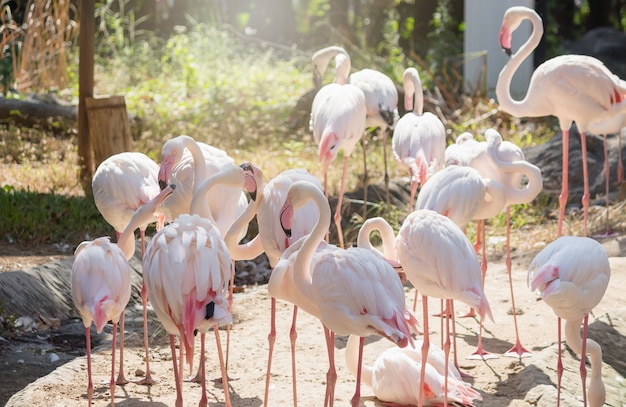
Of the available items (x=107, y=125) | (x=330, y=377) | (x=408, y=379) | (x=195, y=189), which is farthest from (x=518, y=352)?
(x=107, y=125)

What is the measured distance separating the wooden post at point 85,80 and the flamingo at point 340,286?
456 cm

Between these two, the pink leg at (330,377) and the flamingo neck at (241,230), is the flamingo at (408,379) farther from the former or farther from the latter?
the flamingo neck at (241,230)

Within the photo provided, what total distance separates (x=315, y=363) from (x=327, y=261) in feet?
4.71

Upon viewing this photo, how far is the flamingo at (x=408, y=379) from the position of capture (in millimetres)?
4105

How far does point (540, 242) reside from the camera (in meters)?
7.00

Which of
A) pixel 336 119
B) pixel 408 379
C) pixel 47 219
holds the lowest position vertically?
pixel 408 379

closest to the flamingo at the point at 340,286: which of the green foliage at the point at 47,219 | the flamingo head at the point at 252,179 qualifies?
the flamingo head at the point at 252,179

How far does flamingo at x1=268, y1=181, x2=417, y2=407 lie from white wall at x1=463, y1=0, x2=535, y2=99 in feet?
24.3

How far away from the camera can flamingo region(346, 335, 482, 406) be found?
4105 millimetres

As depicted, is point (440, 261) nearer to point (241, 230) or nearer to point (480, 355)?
point (241, 230)

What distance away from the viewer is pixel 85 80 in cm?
793

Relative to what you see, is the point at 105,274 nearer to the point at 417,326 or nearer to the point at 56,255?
the point at 417,326

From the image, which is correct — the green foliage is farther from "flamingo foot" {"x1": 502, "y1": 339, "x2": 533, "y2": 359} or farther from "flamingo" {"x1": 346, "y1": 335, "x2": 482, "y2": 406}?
"flamingo foot" {"x1": 502, "y1": 339, "x2": 533, "y2": 359}

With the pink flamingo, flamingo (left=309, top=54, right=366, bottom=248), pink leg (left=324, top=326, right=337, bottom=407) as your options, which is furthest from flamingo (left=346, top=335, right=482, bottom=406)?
flamingo (left=309, top=54, right=366, bottom=248)
